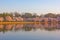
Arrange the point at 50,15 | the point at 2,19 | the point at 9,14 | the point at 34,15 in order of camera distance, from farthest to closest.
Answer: the point at 50,15 → the point at 34,15 → the point at 9,14 → the point at 2,19

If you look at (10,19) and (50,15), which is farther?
(50,15)

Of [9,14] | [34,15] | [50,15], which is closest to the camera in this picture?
[9,14]

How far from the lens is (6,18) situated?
43000 millimetres

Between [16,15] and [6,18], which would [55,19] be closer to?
[16,15]

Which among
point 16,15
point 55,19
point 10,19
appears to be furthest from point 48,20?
point 10,19

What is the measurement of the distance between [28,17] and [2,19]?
1438cm

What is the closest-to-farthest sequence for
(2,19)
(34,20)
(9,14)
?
1. (2,19)
2. (9,14)
3. (34,20)

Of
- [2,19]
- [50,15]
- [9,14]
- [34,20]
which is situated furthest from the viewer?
[50,15]

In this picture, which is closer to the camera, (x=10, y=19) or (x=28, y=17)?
(x=10, y=19)

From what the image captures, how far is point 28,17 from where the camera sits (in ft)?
180

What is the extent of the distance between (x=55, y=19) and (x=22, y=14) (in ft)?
36.5

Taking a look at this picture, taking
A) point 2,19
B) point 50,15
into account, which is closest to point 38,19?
point 50,15

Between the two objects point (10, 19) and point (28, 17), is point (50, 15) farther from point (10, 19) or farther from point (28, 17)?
point (10, 19)

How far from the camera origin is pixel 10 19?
43594 mm
